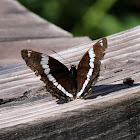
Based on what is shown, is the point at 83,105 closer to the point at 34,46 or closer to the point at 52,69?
the point at 52,69

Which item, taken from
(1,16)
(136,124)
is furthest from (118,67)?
(1,16)

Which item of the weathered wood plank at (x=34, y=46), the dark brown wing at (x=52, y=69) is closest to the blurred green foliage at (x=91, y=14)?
the weathered wood plank at (x=34, y=46)

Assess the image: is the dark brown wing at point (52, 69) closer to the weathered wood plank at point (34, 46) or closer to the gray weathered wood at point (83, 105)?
the gray weathered wood at point (83, 105)

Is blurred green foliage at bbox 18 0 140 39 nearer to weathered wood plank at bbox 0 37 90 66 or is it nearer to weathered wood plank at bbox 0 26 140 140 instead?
weathered wood plank at bbox 0 37 90 66

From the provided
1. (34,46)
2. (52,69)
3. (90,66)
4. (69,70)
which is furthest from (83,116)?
(34,46)

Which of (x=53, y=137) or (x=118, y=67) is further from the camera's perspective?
(x=118, y=67)

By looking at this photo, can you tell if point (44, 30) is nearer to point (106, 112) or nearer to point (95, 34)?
point (106, 112)
